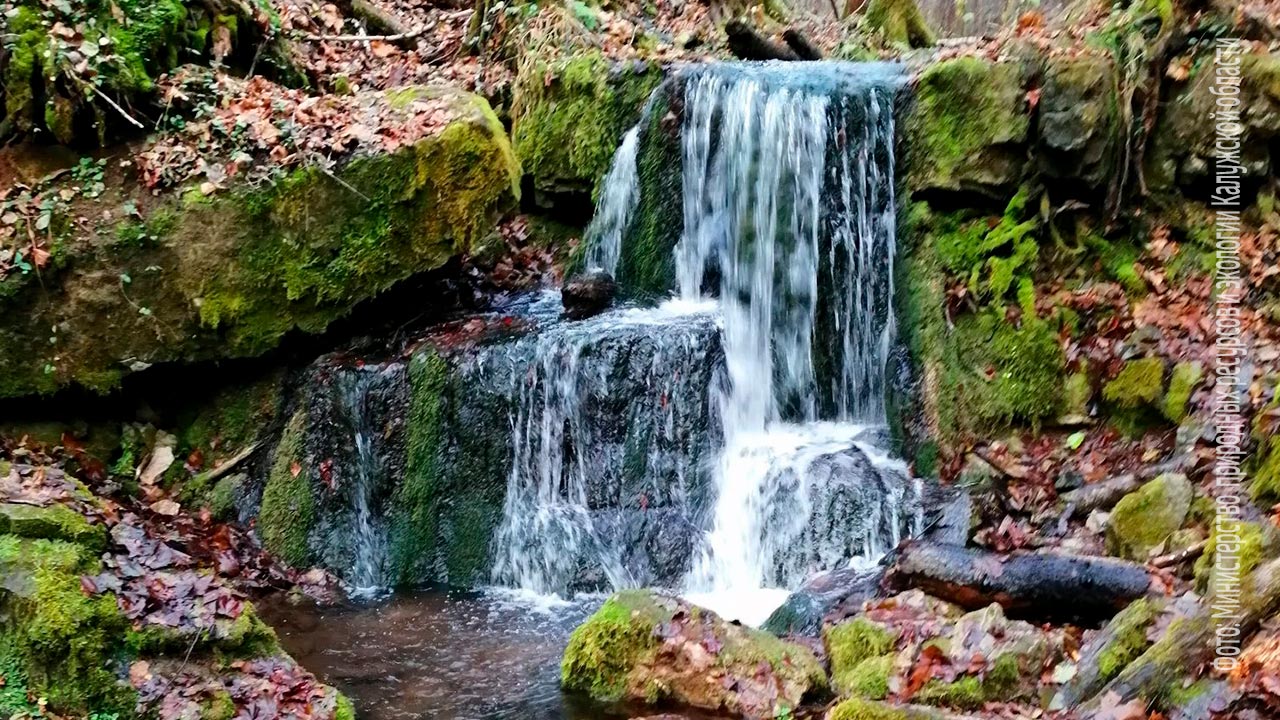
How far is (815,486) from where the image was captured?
698 centimetres

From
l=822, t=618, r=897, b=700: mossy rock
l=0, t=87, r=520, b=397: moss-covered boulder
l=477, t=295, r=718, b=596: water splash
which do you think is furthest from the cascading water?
l=0, t=87, r=520, b=397: moss-covered boulder

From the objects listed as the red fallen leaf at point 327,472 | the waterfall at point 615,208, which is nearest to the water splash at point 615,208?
the waterfall at point 615,208

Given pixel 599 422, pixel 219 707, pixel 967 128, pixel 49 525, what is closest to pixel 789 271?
pixel 967 128

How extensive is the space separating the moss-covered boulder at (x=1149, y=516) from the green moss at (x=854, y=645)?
166cm

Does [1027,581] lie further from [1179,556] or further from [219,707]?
[219,707]

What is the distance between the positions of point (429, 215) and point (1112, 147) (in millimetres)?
5580

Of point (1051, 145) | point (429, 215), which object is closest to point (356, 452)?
point (429, 215)

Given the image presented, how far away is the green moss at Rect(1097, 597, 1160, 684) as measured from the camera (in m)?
4.27

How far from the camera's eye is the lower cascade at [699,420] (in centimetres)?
698

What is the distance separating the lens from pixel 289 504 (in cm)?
736

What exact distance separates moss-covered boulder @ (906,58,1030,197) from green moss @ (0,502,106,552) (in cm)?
652

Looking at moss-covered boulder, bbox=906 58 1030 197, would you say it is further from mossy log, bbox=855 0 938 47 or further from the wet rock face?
mossy log, bbox=855 0 938 47

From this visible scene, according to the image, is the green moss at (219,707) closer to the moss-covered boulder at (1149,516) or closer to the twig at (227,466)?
the twig at (227,466)

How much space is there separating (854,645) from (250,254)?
5.39m
